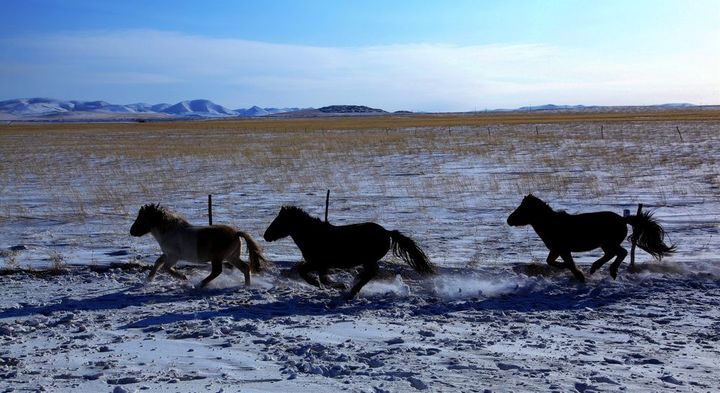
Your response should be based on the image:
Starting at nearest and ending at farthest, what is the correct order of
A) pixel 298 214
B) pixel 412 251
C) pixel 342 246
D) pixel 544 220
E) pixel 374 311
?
1. pixel 374 311
2. pixel 342 246
3. pixel 412 251
4. pixel 298 214
5. pixel 544 220

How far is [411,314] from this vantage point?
8.05 metres

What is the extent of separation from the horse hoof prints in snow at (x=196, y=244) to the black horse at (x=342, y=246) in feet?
1.64

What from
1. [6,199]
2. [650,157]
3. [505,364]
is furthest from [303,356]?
[650,157]

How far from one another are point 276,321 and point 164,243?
2.72 m

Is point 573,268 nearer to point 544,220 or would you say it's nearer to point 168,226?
point 544,220

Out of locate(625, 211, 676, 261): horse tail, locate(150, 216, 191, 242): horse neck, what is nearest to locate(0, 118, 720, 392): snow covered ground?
locate(625, 211, 676, 261): horse tail

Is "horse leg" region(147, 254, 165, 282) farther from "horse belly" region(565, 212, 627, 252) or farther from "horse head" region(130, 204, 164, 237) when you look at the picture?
"horse belly" region(565, 212, 627, 252)

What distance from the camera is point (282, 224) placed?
9562 mm

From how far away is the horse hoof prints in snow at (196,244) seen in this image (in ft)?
30.7

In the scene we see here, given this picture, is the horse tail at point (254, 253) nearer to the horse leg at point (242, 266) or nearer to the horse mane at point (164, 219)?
the horse leg at point (242, 266)

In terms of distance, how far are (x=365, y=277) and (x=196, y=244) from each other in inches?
91.6

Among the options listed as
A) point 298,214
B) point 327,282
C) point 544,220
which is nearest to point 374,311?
point 327,282

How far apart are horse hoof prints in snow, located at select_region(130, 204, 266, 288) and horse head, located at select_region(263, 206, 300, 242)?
10.4 inches

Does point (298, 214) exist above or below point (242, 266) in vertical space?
above
